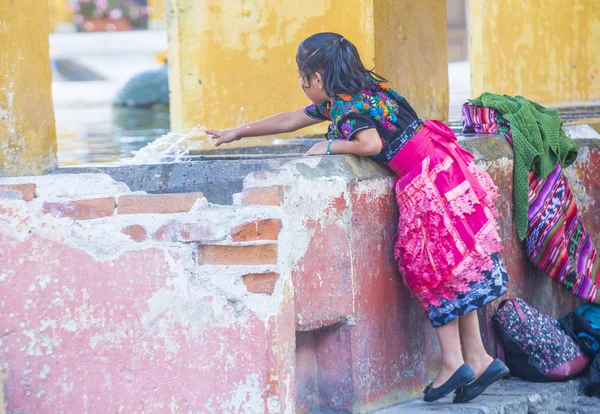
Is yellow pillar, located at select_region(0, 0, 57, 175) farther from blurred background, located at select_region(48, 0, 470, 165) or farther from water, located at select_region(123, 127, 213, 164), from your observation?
blurred background, located at select_region(48, 0, 470, 165)

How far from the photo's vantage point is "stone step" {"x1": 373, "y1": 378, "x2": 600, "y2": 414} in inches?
132

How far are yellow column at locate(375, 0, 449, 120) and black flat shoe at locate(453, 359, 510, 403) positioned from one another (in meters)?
1.76

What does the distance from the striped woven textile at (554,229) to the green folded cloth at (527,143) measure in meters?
0.04

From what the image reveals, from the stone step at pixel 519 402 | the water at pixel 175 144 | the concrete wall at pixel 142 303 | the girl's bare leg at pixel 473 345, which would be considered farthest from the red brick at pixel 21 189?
the water at pixel 175 144

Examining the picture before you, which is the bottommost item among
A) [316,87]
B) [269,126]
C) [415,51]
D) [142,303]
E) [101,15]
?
[142,303]

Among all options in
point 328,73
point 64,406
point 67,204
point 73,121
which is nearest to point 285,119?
point 328,73

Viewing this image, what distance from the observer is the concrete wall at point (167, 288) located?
2.84 metres

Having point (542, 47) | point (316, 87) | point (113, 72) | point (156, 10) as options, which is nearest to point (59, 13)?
point (156, 10)

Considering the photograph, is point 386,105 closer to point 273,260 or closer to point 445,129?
point 445,129

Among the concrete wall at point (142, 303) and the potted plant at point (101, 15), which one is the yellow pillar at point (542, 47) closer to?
the concrete wall at point (142, 303)

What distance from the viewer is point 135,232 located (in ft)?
9.45

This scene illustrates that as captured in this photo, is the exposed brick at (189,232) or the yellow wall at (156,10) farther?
the yellow wall at (156,10)

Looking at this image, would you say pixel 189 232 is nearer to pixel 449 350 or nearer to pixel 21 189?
pixel 21 189

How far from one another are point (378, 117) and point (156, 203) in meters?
0.81
